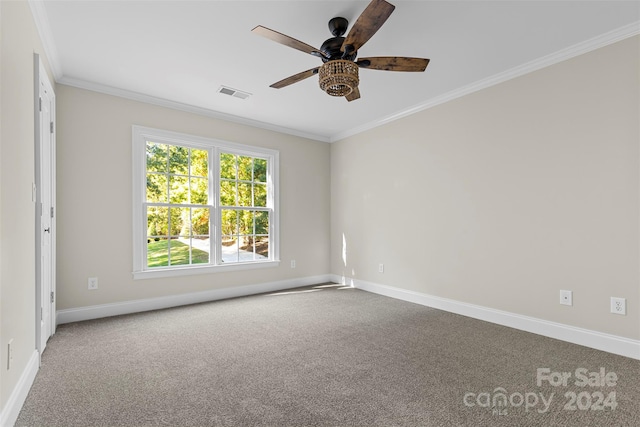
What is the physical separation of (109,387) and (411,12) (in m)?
3.24

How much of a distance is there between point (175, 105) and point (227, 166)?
1.01 metres

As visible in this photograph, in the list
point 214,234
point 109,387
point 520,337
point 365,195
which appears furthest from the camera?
point 365,195

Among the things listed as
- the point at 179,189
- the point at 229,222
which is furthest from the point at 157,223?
the point at 229,222

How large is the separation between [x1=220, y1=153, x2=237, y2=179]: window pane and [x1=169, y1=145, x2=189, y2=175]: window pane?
0.49m

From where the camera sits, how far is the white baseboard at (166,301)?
11.0ft

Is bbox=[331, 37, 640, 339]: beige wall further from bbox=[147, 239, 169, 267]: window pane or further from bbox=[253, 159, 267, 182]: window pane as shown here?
bbox=[147, 239, 169, 267]: window pane

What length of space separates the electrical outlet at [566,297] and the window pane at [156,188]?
4366mm

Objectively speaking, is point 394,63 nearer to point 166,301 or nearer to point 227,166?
point 227,166

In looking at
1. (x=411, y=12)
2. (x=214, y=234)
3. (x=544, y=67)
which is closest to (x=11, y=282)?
(x=214, y=234)

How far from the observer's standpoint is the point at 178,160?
13.6 feet

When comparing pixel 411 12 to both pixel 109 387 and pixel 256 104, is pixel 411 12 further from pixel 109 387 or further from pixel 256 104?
pixel 109 387

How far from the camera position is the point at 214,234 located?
4.36 meters

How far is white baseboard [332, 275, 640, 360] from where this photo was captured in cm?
252

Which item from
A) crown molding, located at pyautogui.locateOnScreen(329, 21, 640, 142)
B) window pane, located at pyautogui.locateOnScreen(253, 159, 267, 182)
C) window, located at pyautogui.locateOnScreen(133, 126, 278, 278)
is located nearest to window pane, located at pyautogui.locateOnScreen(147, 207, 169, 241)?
window, located at pyautogui.locateOnScreen(133, 126, 278, 278)
